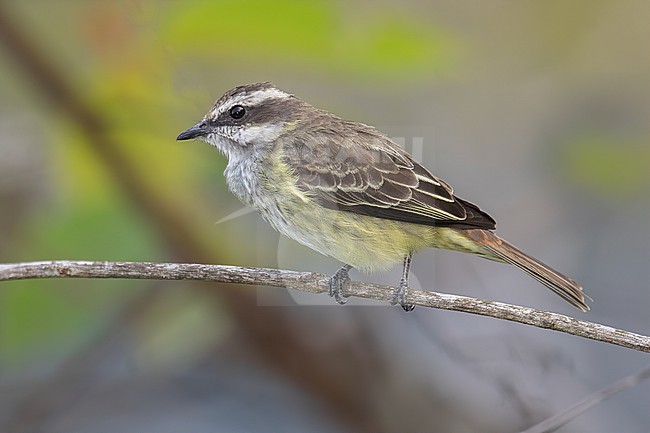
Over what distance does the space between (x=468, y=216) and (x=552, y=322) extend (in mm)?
796

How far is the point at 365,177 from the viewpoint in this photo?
3965mm

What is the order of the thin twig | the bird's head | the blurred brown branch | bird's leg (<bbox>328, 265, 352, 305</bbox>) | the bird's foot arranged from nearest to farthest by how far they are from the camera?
the blurred brown branch → the thin twig → the bird's foot → bird's leg (<bbox>328, 265, 352, 305</bbox>) → the bird's head

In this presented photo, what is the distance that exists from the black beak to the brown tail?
4.24 feet

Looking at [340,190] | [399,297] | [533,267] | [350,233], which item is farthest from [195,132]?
[533,267]

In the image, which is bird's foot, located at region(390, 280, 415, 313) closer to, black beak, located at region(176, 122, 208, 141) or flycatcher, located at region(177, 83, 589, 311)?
flycatcher, located at region(177, 83, 589, 311)

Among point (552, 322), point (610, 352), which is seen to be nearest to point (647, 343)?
point (552, 322)

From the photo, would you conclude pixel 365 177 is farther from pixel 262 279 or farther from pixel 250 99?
pixel 262 279

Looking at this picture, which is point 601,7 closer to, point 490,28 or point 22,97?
point 490,28

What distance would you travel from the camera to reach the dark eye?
4035 millimetres

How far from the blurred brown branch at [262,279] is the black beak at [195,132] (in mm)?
866

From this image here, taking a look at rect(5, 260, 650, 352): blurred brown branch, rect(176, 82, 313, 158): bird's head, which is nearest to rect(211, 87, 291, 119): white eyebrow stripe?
rect(176, 82, 313, 158): bird's head

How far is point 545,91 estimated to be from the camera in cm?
564

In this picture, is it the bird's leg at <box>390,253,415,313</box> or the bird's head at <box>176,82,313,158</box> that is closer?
the bird's leg at <box>390,253,415,313</box>

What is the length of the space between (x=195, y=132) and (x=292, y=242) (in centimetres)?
90
